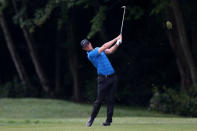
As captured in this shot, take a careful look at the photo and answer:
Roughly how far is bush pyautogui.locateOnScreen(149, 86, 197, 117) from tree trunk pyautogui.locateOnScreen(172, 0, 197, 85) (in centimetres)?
85

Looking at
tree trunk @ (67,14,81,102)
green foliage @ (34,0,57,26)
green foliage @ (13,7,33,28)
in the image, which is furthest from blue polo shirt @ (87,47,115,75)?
tree trunk @ (67,14,81,102)

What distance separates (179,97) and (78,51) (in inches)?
418

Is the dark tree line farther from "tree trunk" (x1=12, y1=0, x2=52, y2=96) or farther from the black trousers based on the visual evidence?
the black trousers

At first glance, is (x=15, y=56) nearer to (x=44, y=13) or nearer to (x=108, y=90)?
(x=44, y=13)

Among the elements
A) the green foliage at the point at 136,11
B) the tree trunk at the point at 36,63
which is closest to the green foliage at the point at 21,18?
the tree trunk at the point at 36,63

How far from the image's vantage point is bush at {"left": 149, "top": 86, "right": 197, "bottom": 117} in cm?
2244

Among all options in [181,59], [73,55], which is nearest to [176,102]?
[181,59]

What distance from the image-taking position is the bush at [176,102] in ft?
73.6

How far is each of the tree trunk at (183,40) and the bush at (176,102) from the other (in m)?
0.85

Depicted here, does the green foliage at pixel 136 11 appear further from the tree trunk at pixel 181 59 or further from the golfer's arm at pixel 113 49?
the golfer's arm at pixel 113 49

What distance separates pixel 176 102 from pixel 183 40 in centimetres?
267

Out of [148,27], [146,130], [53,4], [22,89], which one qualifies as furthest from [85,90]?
[146,130]

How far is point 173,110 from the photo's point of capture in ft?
77.0

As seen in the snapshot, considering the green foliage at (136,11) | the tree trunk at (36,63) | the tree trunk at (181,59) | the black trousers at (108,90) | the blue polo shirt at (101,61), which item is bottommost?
the tree trunk at (36,63)
